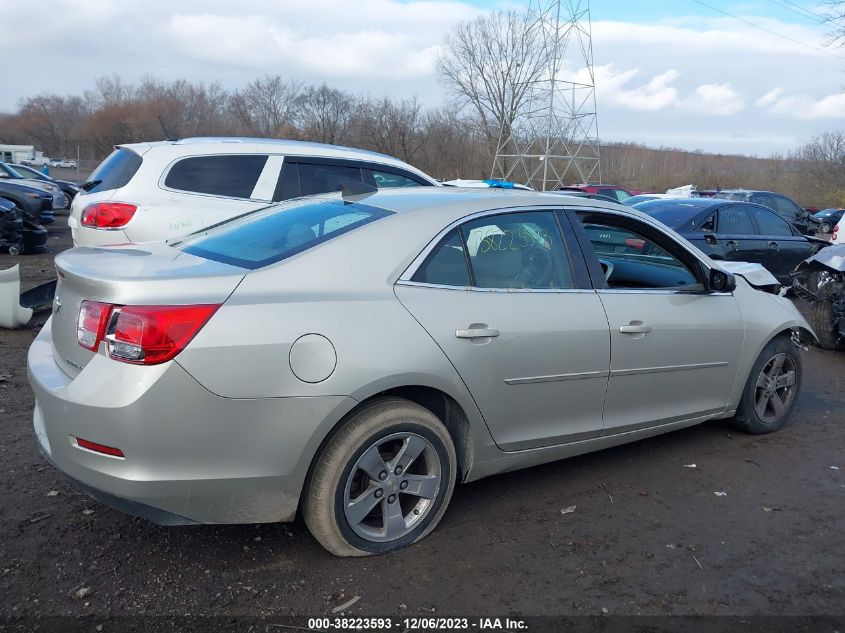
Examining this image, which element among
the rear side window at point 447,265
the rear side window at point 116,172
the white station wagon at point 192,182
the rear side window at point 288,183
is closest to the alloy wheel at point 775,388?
the rear side window at point 447,265

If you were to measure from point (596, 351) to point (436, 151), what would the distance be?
42.7 m


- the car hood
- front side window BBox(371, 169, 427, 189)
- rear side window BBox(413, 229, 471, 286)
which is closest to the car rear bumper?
rear side window BBox(413, 229, 471, 286)

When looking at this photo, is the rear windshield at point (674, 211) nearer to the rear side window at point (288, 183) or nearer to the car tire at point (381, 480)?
the rear side window at point (288, 183)

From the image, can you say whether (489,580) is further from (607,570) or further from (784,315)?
(784,315)

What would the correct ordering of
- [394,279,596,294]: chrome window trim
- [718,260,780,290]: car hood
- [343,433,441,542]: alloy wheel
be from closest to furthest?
[343,433,441,542]: alloy wheel < [394,279,596,294]: chrome window trim < [718,260,780,290]: car hood

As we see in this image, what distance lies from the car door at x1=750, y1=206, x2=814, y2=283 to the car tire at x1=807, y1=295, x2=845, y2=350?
8.57 feet

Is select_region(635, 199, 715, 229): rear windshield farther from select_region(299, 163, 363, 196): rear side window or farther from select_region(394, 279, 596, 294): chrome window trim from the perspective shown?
select_region(394, 279, 596, 294): chrome window trim

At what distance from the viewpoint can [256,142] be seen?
6852 millimetres

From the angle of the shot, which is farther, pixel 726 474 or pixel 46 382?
pixel 726 474

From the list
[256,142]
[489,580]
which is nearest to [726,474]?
[489,580]

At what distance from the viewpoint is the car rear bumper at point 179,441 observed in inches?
104

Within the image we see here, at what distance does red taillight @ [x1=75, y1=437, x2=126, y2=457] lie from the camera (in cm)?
268

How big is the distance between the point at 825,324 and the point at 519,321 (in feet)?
18.9

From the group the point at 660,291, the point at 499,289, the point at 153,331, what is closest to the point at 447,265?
the point at 499,289
